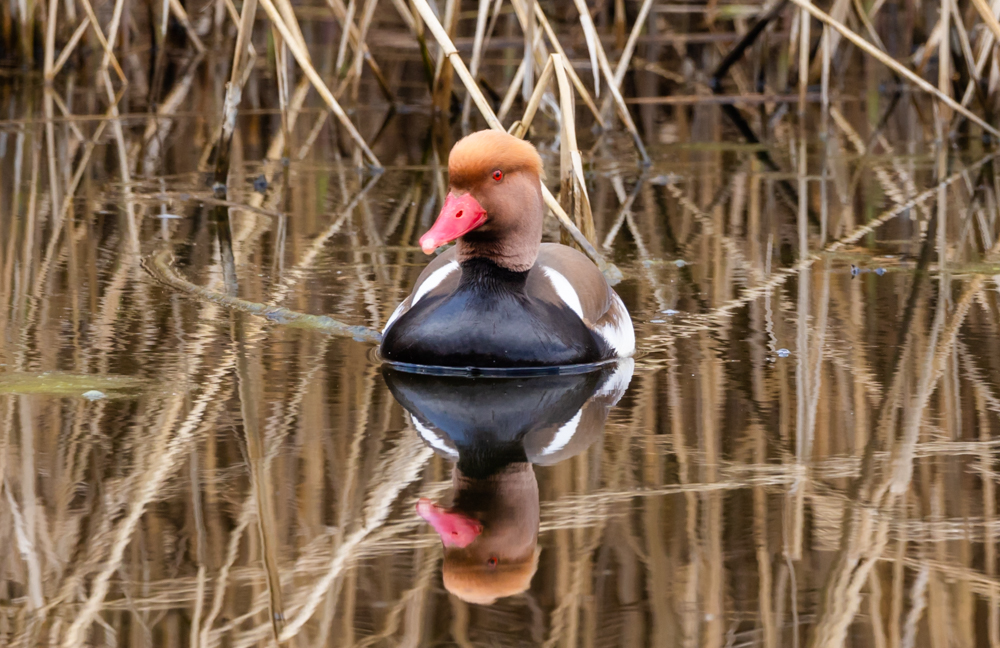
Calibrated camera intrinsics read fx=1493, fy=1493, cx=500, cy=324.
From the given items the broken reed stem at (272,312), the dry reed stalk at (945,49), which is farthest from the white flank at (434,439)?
the dry reed stalk at (945,49)

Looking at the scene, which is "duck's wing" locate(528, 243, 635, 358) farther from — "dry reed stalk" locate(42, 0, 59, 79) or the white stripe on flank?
"dry reed stalk" locate(42, 0, 59, 79)

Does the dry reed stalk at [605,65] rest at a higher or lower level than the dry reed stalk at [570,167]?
higher

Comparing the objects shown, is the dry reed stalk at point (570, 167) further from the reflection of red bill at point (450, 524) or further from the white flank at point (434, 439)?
the reflection of red bill at point (450, 524)

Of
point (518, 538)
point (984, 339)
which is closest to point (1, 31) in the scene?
point (984, 339)

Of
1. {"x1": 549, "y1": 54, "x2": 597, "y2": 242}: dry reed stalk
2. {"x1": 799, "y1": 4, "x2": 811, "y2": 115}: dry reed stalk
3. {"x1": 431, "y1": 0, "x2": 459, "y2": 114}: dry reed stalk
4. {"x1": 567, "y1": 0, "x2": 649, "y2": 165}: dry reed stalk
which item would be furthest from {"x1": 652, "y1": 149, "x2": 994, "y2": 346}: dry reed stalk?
{"x1": 431, "y1": 0, "x2": 459, "y2": 114}: dry reed stalk

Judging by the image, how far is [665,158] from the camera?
10.4 m

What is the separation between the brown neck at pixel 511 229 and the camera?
5.22 m

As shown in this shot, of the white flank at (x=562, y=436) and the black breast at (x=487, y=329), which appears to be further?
the black breast at (x=487, y=329)

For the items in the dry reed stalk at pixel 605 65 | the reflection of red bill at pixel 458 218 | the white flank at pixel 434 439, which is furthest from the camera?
the dry reed stalk at pixel 605 65

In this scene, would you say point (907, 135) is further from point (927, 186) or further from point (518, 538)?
point (518, 538)

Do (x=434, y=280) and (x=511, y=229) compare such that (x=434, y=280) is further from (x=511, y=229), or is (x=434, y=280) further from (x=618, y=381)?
(x=618, y=381)

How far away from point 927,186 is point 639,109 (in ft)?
13.3

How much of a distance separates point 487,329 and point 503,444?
786mm

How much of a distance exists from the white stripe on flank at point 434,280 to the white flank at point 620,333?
23.6 inches
